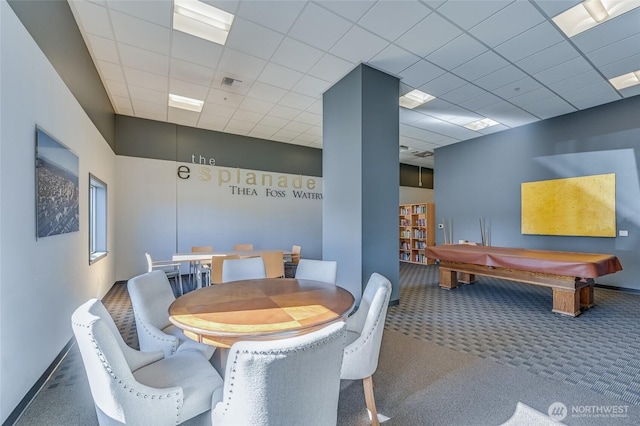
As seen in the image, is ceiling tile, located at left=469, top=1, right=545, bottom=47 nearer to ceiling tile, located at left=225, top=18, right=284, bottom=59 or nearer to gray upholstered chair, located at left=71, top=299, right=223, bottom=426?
ceiling tile, located at left=225, top=18, right=284, bottom=59

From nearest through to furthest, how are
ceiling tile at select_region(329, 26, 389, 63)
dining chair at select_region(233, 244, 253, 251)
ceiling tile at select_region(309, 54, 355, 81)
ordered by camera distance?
ceiling tile at select_region(329, 26, 389, 63) < ceiling tile at select_region(309, 54, 355, 81) < dining chair at select_region(233, 244, 253, 251)

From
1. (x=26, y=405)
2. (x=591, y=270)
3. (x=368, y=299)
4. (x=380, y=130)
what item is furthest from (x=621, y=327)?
(x=26, y=405)

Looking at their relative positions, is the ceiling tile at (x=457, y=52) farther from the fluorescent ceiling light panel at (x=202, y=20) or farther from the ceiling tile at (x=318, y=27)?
the fluorescent ceiling light panel at (x=202, y=20)

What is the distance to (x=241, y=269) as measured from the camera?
3.02m

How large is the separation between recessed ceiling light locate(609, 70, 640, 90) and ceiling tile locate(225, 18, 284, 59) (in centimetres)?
539

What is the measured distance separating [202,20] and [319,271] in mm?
3261

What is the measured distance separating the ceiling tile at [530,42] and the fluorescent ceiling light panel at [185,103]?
508cm

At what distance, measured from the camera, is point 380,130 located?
14.1ft

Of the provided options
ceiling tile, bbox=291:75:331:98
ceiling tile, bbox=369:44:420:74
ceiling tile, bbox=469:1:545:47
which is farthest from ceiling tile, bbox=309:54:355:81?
ceiling tile, bbox=469:1:545:47

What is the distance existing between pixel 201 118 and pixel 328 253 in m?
4.22

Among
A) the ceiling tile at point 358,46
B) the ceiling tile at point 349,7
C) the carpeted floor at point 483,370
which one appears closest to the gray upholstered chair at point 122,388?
the carpeted floor at point 483,370

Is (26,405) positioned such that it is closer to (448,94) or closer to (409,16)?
(409,16)

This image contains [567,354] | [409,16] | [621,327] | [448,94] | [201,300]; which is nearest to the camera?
[201,300]

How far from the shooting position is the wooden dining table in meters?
1.46
